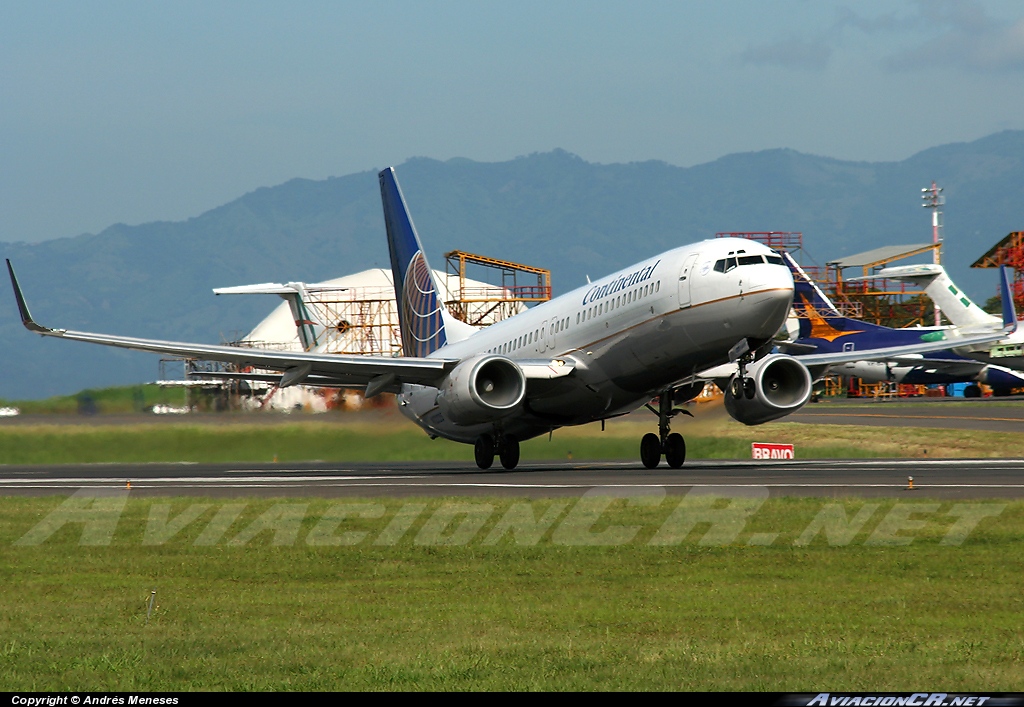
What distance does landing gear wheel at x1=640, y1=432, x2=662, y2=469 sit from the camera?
105 ft

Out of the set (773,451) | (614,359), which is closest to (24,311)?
(614,359)

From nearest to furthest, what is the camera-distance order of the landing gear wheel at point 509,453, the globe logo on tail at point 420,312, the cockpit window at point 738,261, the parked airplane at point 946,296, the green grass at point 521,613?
the green grass at point 521,613, the cockpit window at point 738,261, the landing gear wheel at point 509,453, the globe logo on tail at point 420,312, the parked airplane at point 946,296

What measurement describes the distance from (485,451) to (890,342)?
56.3 m

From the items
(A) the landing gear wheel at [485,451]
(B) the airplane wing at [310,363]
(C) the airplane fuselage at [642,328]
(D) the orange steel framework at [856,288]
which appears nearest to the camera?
(C) the airplane fuselage at [642,328]

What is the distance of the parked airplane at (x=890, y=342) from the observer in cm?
8169

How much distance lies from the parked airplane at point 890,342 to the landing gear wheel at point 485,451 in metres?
46.0

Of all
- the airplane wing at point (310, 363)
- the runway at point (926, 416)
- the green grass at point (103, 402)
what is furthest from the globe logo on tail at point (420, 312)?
the runway at point (926, 416)

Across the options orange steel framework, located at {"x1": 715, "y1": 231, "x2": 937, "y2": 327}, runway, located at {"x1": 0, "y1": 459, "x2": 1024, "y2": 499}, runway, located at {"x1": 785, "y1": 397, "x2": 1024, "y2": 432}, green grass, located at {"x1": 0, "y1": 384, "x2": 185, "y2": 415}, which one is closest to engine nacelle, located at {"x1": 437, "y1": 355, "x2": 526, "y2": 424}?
runway, located at {"x1": 0, "y1": 459, "x2": 1024, "y2": 499}

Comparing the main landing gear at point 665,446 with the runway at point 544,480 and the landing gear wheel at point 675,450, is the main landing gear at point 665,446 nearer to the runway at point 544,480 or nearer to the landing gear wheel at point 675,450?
the landing gear wheel at point 675,450

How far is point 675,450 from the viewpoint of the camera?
32.1 meters

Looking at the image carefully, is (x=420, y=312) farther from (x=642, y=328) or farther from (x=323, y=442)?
(x=642, y=328)

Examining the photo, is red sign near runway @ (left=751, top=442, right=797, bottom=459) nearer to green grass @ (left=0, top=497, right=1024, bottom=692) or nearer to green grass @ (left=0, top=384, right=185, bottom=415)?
green grass @ (left=0, top=384, right=185, bottom=415)

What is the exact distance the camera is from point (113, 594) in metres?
12.8

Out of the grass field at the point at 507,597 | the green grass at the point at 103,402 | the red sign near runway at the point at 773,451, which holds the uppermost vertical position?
the green grass at the point at 103,402
